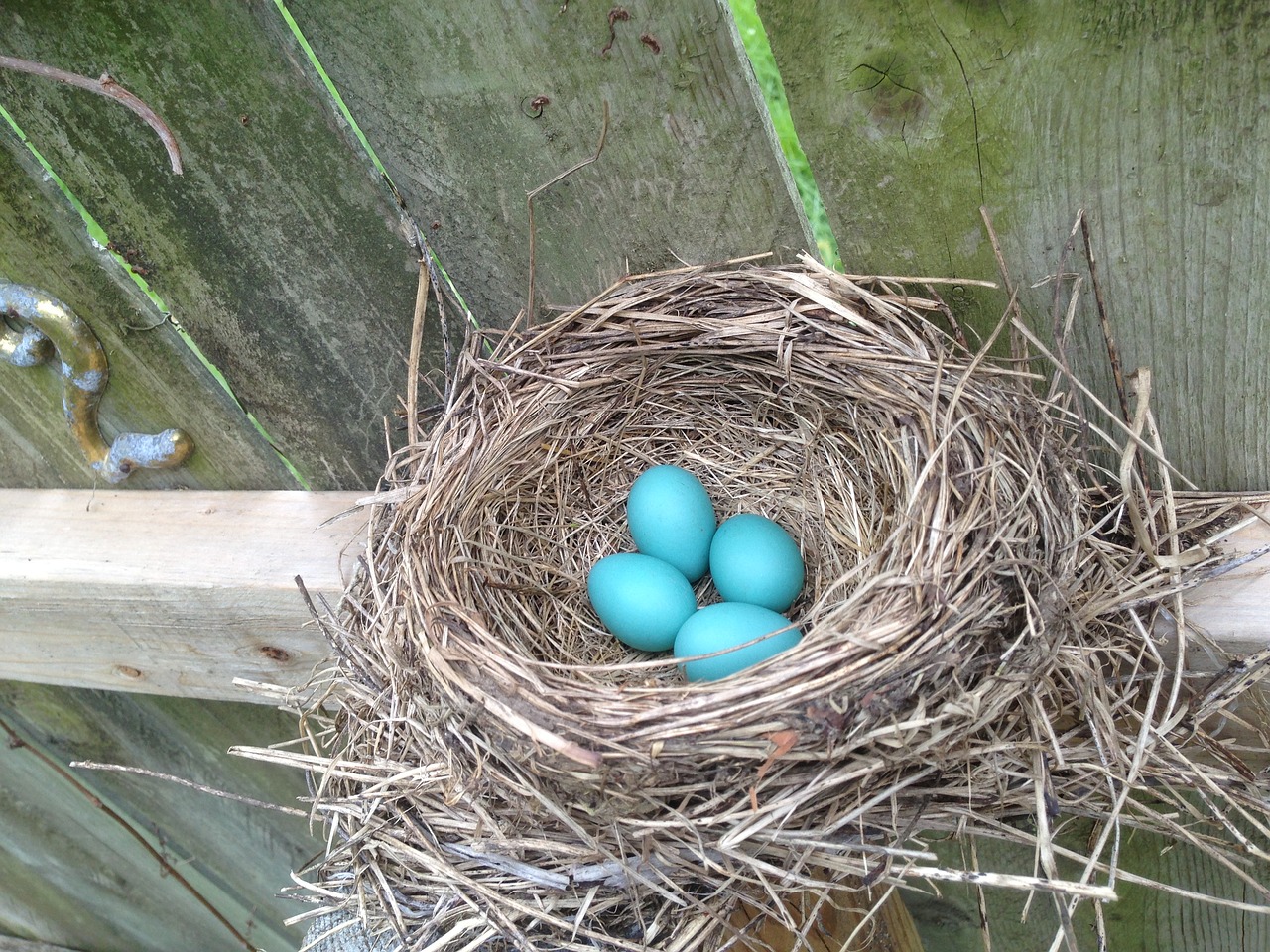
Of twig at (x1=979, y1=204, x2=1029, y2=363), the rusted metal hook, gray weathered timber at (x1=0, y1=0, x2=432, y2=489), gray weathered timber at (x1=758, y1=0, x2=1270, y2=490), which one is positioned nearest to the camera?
gray weathered timber at (x1=758, y1=0, x2=1270, y2=490)

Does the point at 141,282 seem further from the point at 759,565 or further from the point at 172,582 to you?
the point at 759,565

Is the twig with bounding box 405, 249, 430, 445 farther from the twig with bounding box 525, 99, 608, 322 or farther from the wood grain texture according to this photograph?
the wood grain texture

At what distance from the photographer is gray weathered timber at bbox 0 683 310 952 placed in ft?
6.70

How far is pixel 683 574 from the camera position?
1366 mm

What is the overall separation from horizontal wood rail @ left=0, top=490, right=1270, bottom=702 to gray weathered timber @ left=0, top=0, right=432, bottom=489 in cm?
14

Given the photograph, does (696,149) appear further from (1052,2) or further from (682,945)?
(682,945)

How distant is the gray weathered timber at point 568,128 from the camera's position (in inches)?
38.9

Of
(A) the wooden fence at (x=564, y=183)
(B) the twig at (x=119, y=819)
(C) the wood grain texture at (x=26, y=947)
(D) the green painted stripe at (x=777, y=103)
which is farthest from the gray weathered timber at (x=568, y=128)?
(C) the wood grain texture at (x=26, y=947)

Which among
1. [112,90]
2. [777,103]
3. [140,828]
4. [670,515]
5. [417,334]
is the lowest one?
[140,828]

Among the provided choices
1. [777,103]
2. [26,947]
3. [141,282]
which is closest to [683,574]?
[141,282]

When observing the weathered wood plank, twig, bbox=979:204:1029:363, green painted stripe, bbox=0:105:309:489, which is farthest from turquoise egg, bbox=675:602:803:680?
green painted stripe, bbox=0:105:309:489

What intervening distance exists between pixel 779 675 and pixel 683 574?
0.47 meters

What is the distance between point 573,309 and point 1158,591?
72 cm

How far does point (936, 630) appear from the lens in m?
0.89
